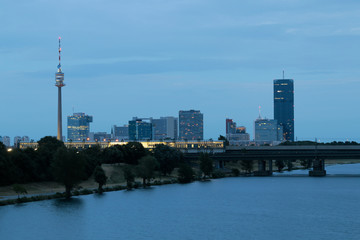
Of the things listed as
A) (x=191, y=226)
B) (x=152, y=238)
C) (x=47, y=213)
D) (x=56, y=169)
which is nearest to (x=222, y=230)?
(x=191, y=226)

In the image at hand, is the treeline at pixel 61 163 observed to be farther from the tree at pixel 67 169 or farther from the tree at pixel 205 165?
the tree at pixel 205 165

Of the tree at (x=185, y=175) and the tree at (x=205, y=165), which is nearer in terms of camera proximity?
the tree at (x=185, y=175)

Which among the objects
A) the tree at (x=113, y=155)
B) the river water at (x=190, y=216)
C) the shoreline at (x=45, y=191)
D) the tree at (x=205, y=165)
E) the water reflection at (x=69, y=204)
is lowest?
the river water at (x=190, y=216)

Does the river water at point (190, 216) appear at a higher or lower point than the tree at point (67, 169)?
lower

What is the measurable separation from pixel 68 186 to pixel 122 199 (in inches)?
465

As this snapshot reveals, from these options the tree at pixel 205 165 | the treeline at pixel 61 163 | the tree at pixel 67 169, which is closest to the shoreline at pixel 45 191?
the treeline at pixel 61 163

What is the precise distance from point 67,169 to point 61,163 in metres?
2.15

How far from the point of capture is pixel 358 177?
199 m

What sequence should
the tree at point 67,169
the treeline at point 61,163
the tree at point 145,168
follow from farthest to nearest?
the tree at point 145,168, the treeline at point 61,163, the tree at point 67,169

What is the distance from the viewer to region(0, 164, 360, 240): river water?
84.1 m

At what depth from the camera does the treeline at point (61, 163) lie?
402ft

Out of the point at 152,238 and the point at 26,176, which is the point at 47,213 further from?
the point at 26,176

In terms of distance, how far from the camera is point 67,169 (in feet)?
396

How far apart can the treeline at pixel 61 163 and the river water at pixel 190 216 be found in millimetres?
7619
